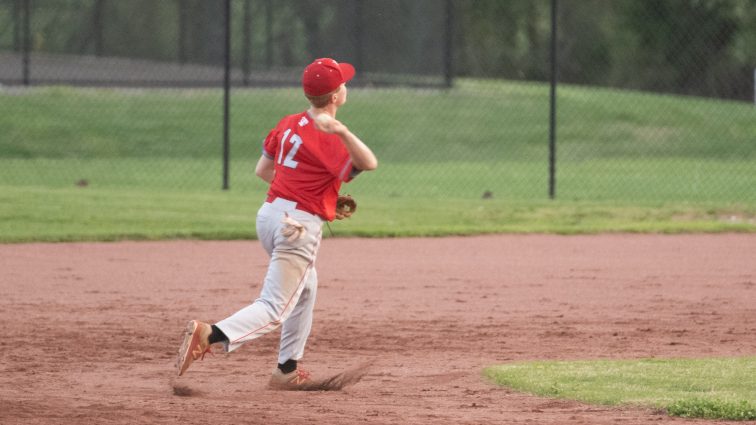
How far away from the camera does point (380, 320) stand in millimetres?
9773

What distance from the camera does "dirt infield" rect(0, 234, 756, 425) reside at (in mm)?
6777

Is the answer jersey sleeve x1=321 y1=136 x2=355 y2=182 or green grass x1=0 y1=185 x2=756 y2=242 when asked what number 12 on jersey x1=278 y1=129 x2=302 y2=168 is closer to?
jersey sleeve x1=321 y1=136 x2=355 y2=182

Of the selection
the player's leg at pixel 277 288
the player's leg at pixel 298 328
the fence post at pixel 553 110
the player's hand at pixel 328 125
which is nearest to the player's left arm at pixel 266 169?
the player's leg at pixel 277 288

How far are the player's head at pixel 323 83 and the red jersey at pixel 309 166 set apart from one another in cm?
16

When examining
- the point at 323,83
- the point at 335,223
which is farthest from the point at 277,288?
the point at 335,223

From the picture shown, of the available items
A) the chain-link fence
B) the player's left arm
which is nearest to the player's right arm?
the player's left arm

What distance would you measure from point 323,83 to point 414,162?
17.4 meters

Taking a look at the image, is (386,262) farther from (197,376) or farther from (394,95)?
(394,95)

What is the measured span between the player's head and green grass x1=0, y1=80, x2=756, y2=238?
7298mm

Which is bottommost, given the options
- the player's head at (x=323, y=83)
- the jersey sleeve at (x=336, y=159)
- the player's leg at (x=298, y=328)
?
the player's leg at (x=298, y=328)

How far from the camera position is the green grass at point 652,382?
6578 millimetres

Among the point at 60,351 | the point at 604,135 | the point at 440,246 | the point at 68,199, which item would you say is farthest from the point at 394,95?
the point at 60,351

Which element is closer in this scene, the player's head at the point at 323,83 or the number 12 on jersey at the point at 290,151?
the player's head at the point at 323,83

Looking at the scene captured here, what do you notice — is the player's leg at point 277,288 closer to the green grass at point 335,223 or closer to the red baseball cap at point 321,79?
the red baseball cap at point 321,79
